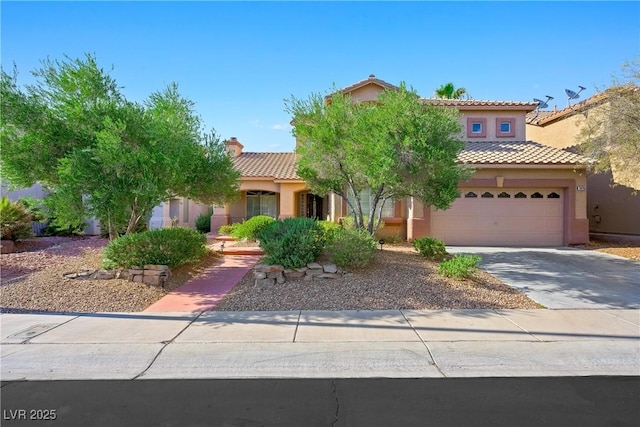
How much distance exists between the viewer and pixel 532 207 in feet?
52.0

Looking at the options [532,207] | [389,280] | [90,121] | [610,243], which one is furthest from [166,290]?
[610,243]

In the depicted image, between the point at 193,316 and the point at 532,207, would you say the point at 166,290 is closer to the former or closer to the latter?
the point at 193,316

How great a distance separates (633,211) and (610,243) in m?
2.02

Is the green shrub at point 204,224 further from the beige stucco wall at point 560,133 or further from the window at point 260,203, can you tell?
the beige stucco wall at point 560,133

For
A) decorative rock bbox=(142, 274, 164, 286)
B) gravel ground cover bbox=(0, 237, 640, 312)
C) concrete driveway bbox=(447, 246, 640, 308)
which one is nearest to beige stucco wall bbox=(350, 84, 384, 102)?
concrete driveway bbox=(447, 246, 640, 308)

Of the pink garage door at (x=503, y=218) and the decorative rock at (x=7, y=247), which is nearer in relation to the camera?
the decorative rock at (x=7, y=247)

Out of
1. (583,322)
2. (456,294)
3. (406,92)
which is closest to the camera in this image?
(583,322)

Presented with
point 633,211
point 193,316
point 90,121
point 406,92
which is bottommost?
point 193,316

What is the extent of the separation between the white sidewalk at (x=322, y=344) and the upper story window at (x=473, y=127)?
42.1ft

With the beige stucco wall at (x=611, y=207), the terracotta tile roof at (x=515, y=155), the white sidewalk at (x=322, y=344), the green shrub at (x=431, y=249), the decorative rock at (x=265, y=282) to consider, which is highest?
the terracotta tile roof at (x=515, y=155)

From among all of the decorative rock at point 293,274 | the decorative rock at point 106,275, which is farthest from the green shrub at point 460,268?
the decorative rock at point 106,275

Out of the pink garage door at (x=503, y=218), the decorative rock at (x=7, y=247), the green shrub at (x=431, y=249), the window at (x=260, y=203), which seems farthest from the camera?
the window at (x=260, y=203)

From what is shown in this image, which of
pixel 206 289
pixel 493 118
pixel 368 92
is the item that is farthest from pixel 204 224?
pixel 493 118

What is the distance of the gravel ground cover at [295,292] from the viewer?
7395 millimetres
